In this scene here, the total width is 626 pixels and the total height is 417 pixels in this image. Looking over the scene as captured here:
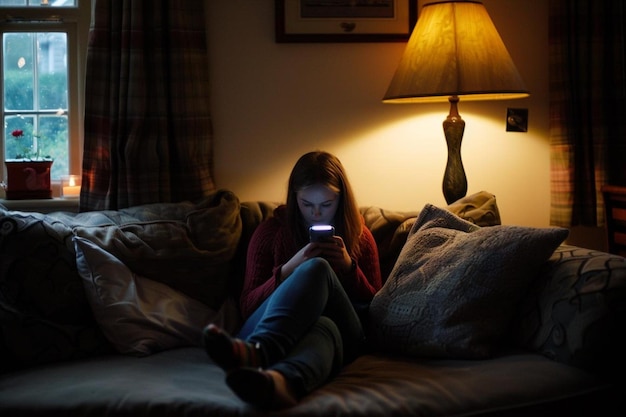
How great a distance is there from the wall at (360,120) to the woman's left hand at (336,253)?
798mm

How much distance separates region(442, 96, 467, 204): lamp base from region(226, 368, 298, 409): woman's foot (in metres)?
Answer: 1.29

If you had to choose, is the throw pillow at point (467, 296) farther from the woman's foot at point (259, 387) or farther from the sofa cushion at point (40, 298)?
the sofa cushion at point (40, 298)

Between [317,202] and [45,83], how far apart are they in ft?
4.33

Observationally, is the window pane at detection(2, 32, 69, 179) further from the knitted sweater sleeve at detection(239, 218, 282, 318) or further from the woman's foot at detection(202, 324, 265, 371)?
the woman's foot at detection(202, 324, 265, 371)

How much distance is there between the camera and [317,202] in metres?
2.31

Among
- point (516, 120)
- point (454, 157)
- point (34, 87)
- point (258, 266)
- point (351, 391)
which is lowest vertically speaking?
point (351, 391)

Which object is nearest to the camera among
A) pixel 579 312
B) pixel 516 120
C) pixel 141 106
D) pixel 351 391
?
pixel 351 391

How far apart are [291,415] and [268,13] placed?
1758 mm

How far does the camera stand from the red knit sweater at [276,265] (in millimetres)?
2266

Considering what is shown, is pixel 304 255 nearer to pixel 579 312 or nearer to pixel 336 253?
pixel 336 253

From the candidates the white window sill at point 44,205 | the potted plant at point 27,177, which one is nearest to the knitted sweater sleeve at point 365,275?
the white window sill at point 44,205

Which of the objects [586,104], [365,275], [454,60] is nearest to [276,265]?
[365,275]

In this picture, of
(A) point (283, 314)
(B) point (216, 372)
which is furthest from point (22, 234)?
(A) point (283, 314)

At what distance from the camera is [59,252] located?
220 centimetres
